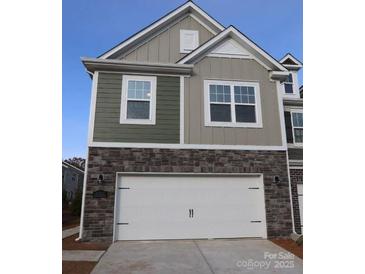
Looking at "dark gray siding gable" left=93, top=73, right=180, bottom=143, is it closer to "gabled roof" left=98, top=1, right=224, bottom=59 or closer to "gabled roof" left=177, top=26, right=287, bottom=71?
"gabled roof" left=98, top=1, right=224, bottom=59

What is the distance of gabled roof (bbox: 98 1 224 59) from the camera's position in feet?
29.5

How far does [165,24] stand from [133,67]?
2810mm

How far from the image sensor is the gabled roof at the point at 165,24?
29.5ft

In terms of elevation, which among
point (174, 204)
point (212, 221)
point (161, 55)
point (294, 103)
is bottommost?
point (212, 221)

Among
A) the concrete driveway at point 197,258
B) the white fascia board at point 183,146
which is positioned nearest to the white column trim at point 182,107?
the white fascia board at point 183,146

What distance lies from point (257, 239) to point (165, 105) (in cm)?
481

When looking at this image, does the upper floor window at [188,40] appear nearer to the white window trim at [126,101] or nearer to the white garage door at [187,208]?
the white window trim at [126,101]

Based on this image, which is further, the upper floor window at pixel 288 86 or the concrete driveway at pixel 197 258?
the upper floor window at pixel 288 86

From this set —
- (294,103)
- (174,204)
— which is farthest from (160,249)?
(294,103)

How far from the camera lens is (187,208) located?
7.73 metres

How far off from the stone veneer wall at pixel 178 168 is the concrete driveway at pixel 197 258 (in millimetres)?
826

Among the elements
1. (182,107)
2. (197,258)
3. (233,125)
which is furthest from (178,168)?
(197,258)
